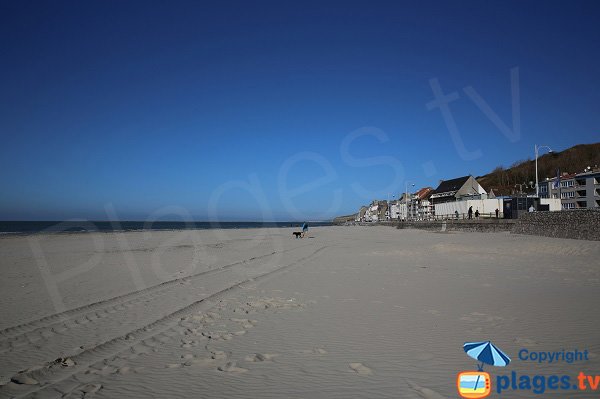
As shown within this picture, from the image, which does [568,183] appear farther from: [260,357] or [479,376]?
[260,357]

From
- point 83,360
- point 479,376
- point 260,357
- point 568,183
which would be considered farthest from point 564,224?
point 568,183

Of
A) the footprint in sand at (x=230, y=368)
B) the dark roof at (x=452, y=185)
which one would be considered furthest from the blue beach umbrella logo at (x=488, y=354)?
the dark roof at (x=452, y=185)

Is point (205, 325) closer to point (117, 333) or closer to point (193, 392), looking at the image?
point (117, 333)

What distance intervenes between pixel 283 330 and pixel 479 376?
330 centimetres

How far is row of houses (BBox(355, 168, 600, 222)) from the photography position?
41625 millimetres

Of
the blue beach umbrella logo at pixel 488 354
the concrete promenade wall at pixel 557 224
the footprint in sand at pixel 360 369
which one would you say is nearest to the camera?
the blue beach umbrella logo at pixel 488 354

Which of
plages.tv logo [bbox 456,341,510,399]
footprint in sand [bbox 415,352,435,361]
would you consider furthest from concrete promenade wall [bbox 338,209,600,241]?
plages.tv logo [bbox 456,341,510,399]

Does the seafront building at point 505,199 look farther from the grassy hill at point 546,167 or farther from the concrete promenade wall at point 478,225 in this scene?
the grassy hill at point 546,167

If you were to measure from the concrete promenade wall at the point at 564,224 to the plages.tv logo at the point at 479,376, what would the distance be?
75.6ft

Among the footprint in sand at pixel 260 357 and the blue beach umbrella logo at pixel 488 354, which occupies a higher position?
the blue beach umbrella logo at pixel 488 354

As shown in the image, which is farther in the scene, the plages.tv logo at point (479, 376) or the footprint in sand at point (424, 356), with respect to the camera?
the footprint in sand at point (424, 356)

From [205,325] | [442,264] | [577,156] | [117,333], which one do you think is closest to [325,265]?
[442,264]

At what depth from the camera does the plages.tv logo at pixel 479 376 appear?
3.85 metres

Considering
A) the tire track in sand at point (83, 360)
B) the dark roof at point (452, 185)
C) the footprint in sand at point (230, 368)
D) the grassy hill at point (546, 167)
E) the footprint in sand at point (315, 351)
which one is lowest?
the footprint in sand at point (315, 351)
